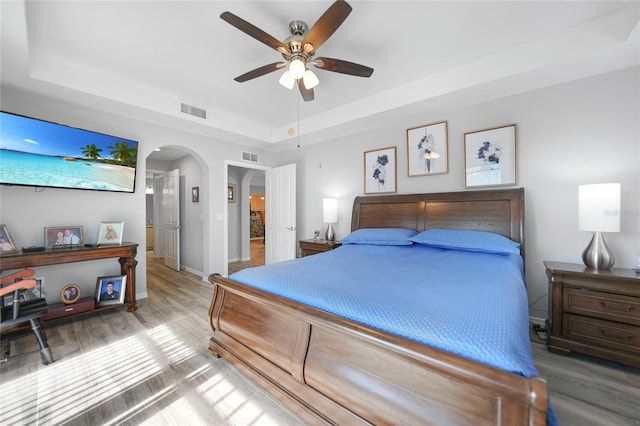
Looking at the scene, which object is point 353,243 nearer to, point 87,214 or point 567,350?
point 567,350

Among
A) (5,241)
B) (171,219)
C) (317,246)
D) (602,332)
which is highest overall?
(171,219)

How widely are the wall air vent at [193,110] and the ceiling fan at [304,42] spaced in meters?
1.62

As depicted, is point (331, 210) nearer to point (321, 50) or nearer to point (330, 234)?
point (330, 234)

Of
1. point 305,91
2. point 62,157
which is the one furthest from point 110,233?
point 305,91

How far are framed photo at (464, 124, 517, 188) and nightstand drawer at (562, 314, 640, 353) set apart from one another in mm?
1444

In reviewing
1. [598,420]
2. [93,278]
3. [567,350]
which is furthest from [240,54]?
[567,350]

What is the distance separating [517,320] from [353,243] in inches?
88.9

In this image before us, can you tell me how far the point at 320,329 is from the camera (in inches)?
54.9

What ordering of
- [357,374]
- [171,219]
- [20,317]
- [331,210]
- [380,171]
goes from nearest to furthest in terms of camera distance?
[357,374] → [20,317] → [380,171] → [331,210] → [171,219]

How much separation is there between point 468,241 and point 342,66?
82.8 inches

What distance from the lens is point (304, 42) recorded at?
6.12 feet

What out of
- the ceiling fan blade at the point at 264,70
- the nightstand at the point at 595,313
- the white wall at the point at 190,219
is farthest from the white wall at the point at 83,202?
the nightstand at the point at 595,313

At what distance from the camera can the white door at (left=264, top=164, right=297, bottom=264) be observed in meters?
4.56

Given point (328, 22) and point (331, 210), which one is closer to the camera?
point (328, 22)
